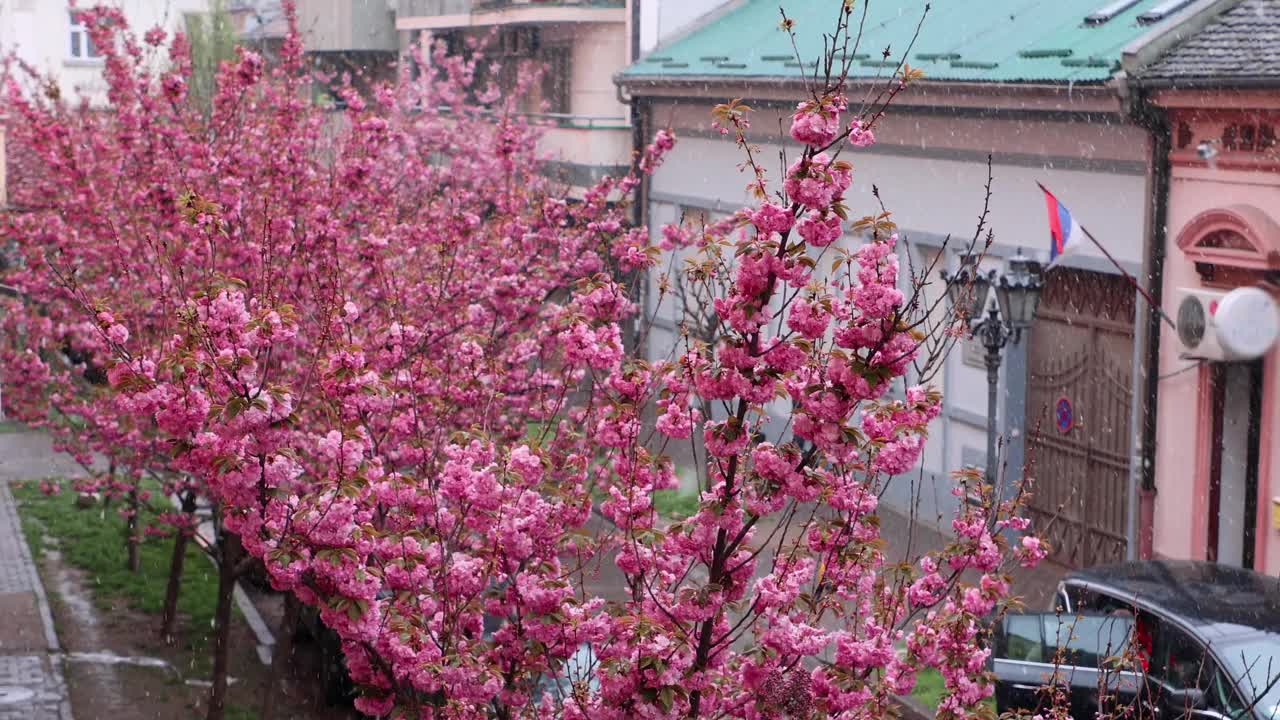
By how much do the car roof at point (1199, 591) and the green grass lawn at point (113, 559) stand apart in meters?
8.08

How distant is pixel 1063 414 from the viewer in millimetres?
17219

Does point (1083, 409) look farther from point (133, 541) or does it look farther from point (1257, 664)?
point (133, 541)

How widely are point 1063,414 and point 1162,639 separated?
7.33 metres

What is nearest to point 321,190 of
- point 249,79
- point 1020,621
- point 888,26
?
point 249,79

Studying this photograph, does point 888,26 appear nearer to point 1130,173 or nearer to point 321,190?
point 1130,173

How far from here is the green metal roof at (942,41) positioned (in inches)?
640

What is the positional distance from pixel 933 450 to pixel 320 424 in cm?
1058

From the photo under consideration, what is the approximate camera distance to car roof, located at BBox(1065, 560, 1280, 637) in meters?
9.92

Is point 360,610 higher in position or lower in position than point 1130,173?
lower

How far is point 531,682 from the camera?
685 cm

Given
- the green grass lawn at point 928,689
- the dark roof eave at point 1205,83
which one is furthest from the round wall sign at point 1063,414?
the green grass lawn at point 928,689

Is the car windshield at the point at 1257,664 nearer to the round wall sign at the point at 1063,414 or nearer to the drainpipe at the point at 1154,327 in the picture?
the drainpipe at the point at 1154,327

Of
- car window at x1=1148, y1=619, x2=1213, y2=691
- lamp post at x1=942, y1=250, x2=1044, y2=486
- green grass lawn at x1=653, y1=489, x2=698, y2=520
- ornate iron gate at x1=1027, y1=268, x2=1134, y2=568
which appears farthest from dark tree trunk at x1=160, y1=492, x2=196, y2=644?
car window at x1=1148, y1=619, x2=1213, y2=691

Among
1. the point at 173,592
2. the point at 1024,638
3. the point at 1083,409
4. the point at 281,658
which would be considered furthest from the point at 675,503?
the point at 1024,638
